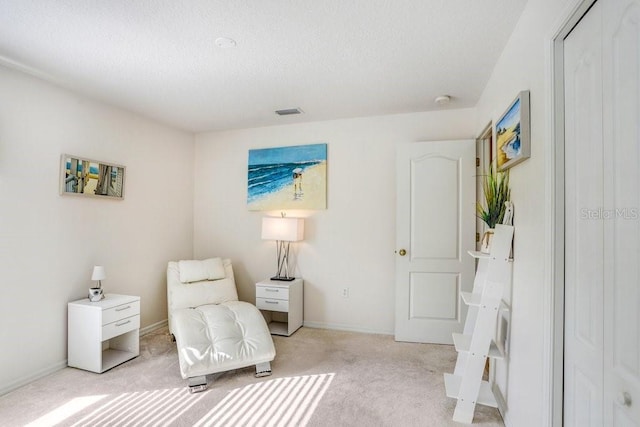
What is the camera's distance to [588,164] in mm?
1199

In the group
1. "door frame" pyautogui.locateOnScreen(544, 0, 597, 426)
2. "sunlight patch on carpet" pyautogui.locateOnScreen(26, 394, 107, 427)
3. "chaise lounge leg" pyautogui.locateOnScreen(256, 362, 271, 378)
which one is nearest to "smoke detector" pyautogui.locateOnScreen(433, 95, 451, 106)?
"door frame" pyautogui.locateOnScreen(544, 0, 597, 426)

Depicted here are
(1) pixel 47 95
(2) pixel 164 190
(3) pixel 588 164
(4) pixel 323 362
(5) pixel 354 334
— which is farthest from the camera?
(2) pixel 164 190

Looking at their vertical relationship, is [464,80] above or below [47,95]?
above

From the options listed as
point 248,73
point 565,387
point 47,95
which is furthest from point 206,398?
point 47,95

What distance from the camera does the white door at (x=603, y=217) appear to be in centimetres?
95

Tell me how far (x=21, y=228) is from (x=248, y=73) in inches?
81.9

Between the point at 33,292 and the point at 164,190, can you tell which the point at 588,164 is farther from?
the point at 164,190

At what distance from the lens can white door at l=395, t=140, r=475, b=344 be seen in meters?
3.25

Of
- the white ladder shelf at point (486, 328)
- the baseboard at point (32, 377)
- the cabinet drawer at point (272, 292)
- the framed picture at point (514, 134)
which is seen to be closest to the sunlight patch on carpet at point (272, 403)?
the white ladder shelf at point (486, 328)

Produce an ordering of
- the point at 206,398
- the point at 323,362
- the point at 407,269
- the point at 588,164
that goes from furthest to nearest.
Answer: the point at 407,269
the point at 323,362
the point at 206,398
the point at 588,164

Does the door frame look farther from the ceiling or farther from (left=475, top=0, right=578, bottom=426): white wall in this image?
the ceiling

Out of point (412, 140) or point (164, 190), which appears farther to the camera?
point (164, 190)

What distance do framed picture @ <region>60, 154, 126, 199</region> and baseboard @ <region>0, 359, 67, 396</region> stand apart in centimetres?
141

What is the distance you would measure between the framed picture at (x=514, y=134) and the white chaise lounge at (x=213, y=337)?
2212 mm
